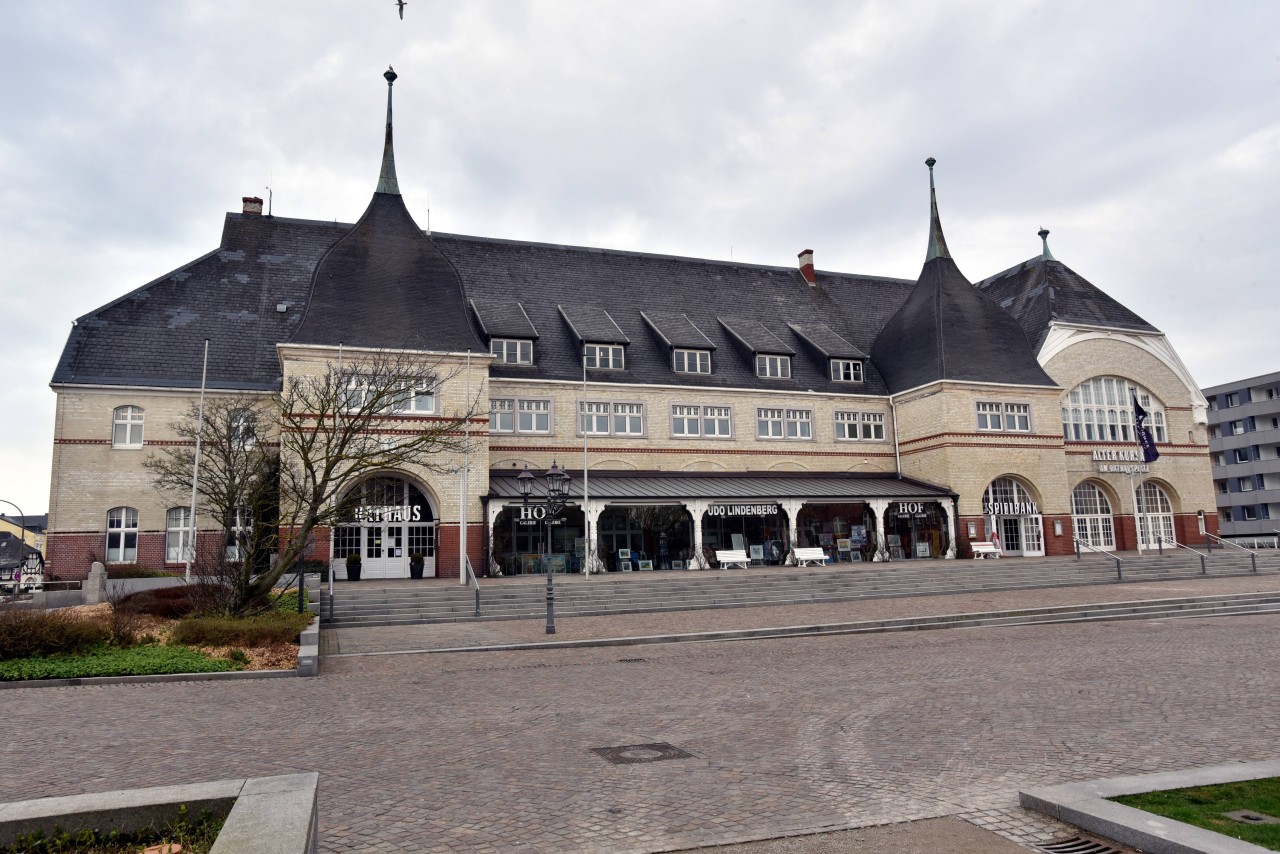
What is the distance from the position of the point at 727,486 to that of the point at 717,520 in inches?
90.8

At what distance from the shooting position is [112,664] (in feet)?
44.2

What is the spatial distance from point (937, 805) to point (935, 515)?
32.9 metres

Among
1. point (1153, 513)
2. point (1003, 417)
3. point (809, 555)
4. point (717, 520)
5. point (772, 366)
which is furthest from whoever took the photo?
point (1153, 513)

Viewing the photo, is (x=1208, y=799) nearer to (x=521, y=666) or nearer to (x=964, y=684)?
(x=964, y=684)

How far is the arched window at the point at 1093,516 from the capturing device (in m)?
40.6

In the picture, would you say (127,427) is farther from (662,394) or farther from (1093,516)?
(1093,516)

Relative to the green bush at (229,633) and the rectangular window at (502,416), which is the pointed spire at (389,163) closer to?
the rectangular window at (502,416)

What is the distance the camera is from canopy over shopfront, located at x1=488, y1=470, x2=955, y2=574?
106ft

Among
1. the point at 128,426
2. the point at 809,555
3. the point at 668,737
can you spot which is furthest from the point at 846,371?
the point at 668,737

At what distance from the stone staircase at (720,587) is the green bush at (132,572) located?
→ 18.4 ft

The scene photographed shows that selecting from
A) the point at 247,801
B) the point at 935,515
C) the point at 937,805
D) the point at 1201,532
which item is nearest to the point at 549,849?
the point at 247,801

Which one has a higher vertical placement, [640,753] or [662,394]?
[662,394]

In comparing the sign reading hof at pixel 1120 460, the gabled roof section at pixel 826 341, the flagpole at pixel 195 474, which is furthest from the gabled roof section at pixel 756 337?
the flagpole at pixel 195 474

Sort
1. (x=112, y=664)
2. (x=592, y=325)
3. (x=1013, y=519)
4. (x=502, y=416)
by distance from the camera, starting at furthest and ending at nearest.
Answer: (x=1013, y=519) < (x=592, y=325) < (x=502, y=416) < (x=112, y=664)
